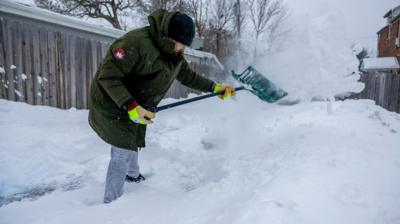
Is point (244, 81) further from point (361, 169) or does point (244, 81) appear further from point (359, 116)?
point (361, 169)

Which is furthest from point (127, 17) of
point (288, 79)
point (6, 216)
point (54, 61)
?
point (6, 216)

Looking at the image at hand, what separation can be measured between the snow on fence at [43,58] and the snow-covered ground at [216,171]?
0.36 m

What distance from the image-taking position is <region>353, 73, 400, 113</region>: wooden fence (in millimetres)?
11281

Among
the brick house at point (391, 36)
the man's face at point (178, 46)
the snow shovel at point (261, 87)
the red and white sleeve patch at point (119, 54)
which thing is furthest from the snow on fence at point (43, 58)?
the brick house at point (391, 36)

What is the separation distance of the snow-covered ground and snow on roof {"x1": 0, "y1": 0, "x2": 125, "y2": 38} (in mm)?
1675

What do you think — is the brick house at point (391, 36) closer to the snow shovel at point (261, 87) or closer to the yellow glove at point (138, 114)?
the snow shovel at point (261, 87)

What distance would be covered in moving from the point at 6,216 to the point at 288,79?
4831mm

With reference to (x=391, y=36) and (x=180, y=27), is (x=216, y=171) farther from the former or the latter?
(x=391, y=36)

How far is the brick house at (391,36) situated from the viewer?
73.3 ft

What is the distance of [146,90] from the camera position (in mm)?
2365

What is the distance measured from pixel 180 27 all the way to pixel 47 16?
4588mm

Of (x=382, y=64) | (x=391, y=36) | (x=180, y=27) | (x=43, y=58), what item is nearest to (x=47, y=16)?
(x=43, y=58)

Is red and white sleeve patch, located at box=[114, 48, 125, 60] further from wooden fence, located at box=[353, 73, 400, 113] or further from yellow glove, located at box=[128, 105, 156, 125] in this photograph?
wooden fence, located at box=[353, 73, 400, 113]

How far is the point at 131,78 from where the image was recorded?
2.29 meters
